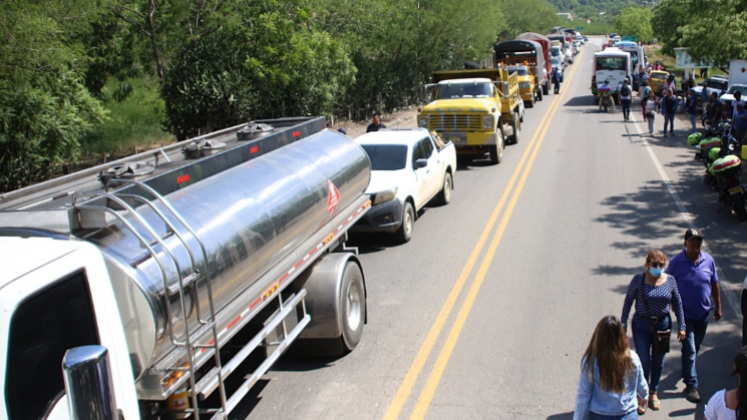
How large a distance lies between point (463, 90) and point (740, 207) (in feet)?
31.5

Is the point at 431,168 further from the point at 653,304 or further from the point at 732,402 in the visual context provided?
the point at 732,402

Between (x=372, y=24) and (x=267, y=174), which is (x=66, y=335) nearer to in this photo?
(x=267, y=174)

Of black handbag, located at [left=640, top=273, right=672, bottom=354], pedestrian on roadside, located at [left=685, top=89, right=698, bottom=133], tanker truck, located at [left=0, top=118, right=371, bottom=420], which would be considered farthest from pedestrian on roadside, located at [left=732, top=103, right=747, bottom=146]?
tanker truck, located at [left=0, top=118, right=371, bottom=420]

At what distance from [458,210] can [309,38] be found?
847 centimetres

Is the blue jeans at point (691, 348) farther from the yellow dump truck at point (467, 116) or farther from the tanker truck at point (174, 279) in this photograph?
the yellow dump truck at point (467, 116)

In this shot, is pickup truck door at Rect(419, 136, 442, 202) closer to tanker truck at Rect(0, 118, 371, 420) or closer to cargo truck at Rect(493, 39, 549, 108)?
tanker truck at Rect(0, 118, 371, 420)

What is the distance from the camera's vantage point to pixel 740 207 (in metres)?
13.0

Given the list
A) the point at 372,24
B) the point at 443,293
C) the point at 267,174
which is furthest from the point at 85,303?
the point at 372,24

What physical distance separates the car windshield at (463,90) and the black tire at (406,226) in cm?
900

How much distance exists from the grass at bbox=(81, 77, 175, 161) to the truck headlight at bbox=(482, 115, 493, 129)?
10.6m

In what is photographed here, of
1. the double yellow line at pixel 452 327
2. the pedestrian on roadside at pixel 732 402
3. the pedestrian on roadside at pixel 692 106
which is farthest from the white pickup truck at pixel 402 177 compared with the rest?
the pedestrian on roadside at pixel 692 106

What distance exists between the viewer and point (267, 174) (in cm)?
674

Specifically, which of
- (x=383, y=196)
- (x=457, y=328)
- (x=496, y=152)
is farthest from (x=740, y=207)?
(x=496, y=152)

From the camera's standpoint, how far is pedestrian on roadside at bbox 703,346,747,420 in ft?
14.0
